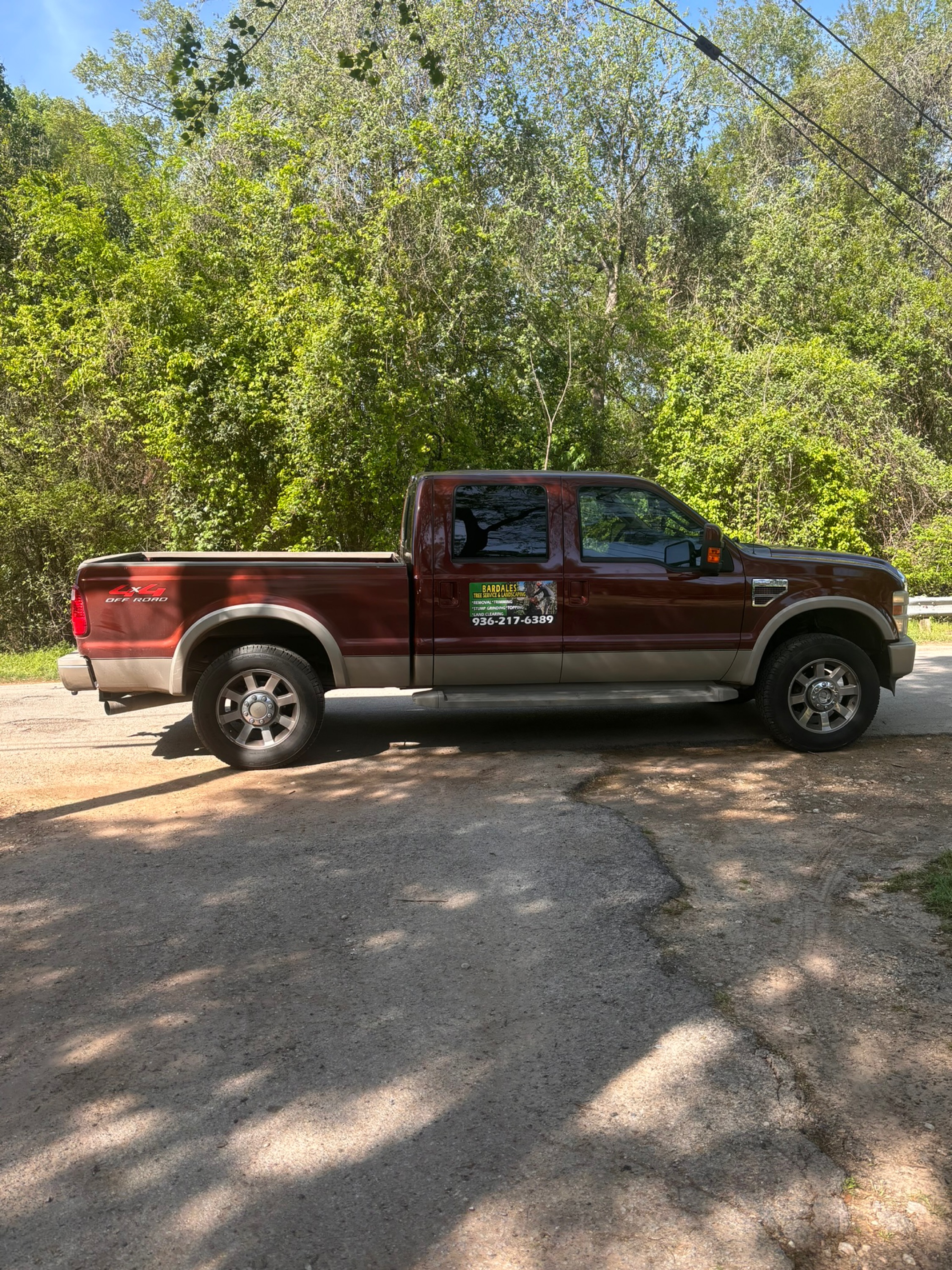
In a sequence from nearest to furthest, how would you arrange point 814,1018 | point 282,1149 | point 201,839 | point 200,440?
point 282,1149, point 814,1018, point 201,839, point 200,440

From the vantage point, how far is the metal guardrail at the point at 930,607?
1603cm

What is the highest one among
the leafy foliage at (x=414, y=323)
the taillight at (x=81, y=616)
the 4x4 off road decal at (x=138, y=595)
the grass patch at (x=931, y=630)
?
the leafy foliage at (x=414, y=323)

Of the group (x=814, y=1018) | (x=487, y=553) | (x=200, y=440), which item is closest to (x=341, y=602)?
(x=487, y=553)

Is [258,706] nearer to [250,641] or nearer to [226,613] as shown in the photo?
[250,641]

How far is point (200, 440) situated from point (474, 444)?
156 inches

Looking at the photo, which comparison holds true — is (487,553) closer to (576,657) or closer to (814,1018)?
(576,657)

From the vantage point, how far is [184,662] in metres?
7.12

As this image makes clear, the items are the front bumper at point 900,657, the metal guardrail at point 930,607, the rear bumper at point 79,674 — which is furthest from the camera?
the metal guardrail at point 930,607

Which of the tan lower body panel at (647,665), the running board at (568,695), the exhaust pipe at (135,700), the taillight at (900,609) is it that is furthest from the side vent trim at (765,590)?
the exhaust pipe at (135,700)

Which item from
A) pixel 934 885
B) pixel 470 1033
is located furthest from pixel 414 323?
pixel 470 1033

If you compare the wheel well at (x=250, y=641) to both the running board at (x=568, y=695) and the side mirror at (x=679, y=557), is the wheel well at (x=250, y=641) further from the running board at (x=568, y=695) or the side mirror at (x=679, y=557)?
the side mirror at (x=679, y=557)

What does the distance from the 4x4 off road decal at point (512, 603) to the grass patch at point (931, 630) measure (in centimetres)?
899

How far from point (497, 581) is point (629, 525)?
1.08m

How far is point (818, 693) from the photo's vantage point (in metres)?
7.66
